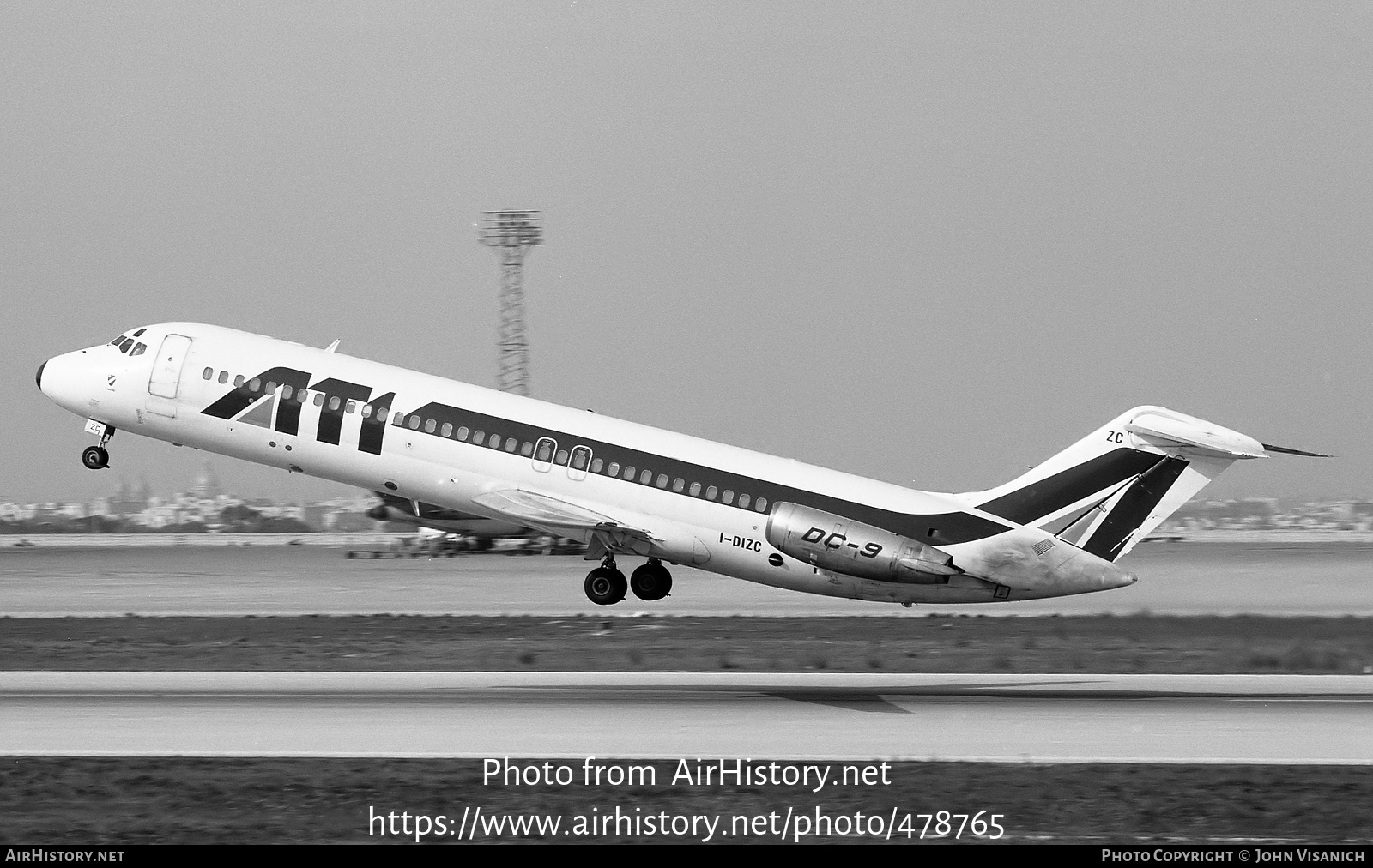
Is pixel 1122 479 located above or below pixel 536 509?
above

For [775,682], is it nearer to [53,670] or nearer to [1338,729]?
[1338,729]

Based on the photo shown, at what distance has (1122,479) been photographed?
1353 inches

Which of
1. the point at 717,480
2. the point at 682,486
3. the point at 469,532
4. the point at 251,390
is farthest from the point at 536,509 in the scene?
the point at 469,532

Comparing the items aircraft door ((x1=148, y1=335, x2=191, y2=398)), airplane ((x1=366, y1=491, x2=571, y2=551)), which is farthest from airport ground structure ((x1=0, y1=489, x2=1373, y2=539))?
aircraft door ((x1=148, y1=335, x2=191, y2=398))

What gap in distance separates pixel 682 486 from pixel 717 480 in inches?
31.2

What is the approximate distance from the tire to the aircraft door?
11514 millimetres

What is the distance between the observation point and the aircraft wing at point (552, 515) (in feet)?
116

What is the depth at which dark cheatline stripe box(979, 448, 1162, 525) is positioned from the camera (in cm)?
3431

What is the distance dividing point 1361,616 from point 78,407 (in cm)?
3598

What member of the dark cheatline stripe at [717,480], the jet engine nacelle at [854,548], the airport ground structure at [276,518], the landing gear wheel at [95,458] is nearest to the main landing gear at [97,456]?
the landing gear wheel at [95,458]

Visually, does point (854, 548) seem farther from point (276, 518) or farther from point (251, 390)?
point (276, 518)

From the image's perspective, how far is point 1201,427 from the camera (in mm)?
33531

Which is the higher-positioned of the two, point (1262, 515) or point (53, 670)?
point (53, 670)

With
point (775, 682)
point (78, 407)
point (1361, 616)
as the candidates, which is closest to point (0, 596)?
point (78, 407)
